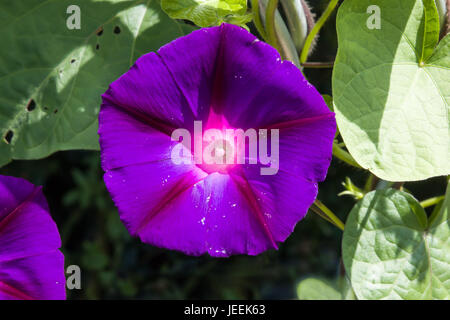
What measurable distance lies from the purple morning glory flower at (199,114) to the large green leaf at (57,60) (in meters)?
0.21

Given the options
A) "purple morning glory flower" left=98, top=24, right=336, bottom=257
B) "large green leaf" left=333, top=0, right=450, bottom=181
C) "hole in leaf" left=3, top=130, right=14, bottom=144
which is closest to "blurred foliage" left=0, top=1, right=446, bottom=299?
"hole in leaf" left=3, top=130, right=14, bottom=144

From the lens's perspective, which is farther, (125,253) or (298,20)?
(125,253)

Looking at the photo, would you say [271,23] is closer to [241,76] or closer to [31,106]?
[241,76]

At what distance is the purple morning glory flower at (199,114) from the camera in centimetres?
75

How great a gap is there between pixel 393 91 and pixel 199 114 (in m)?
0.30

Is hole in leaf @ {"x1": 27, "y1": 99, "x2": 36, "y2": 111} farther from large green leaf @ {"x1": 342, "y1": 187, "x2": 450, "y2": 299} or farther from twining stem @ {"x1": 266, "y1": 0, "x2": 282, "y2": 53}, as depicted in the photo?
large green leaf @ {"x1": 342, "y1": 187, "x2": 450, "y2": 299}

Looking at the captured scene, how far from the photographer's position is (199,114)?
0.81m

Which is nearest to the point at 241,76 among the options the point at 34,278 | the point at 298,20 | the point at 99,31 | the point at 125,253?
the point at 298,20

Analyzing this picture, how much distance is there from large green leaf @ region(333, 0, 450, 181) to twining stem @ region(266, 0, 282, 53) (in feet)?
0.35

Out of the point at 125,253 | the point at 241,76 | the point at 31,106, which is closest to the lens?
the point at 241,76

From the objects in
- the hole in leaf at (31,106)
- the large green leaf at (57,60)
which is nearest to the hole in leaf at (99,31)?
the large green leaf at (57,60)

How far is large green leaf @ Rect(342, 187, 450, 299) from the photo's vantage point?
90 centimetres

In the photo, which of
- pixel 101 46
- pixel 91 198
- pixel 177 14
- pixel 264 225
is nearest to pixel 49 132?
pixel 101 46

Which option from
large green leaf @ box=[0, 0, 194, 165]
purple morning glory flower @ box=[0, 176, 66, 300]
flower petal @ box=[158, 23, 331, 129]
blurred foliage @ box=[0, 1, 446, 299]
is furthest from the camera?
blurred foliage @ box=[0, 1, 446, 299]
